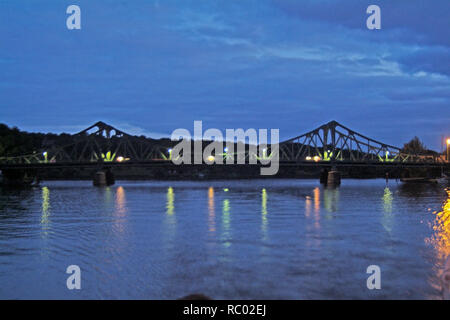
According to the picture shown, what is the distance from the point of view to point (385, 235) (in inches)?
1057

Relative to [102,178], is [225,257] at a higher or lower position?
higher

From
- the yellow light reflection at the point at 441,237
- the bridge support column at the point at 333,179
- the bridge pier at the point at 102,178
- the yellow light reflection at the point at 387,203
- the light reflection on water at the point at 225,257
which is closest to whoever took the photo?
the light reflection on water at the point at 225,257

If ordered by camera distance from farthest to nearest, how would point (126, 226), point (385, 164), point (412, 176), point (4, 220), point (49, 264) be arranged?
point (412, 176), point (385, 164), point (4, 220), point (126, 226), point (49, 264)

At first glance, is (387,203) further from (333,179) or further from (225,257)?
(333,179)

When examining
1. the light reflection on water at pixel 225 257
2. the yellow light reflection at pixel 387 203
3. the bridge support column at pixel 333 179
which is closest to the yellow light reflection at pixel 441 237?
the light reflection on water at pixel 225 257

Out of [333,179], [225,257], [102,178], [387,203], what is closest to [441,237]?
[225,257]

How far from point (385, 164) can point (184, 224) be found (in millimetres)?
104335

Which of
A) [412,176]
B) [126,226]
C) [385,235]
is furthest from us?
[412,176]

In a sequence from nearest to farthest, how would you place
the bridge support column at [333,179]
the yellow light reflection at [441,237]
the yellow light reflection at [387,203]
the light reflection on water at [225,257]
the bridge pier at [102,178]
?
the light reflection on water at [225,257]
the yellow light reflection at [441,237]
the yellow light reflection at [387,203]
the bridge support column at [333,179]
the bridge pier at [102,178]

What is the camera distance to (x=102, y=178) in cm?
13738

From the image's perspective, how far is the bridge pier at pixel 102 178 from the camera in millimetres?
135500

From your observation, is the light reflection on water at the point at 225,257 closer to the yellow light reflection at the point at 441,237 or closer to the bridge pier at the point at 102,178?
the yellow light reflection at the point at 441,237
